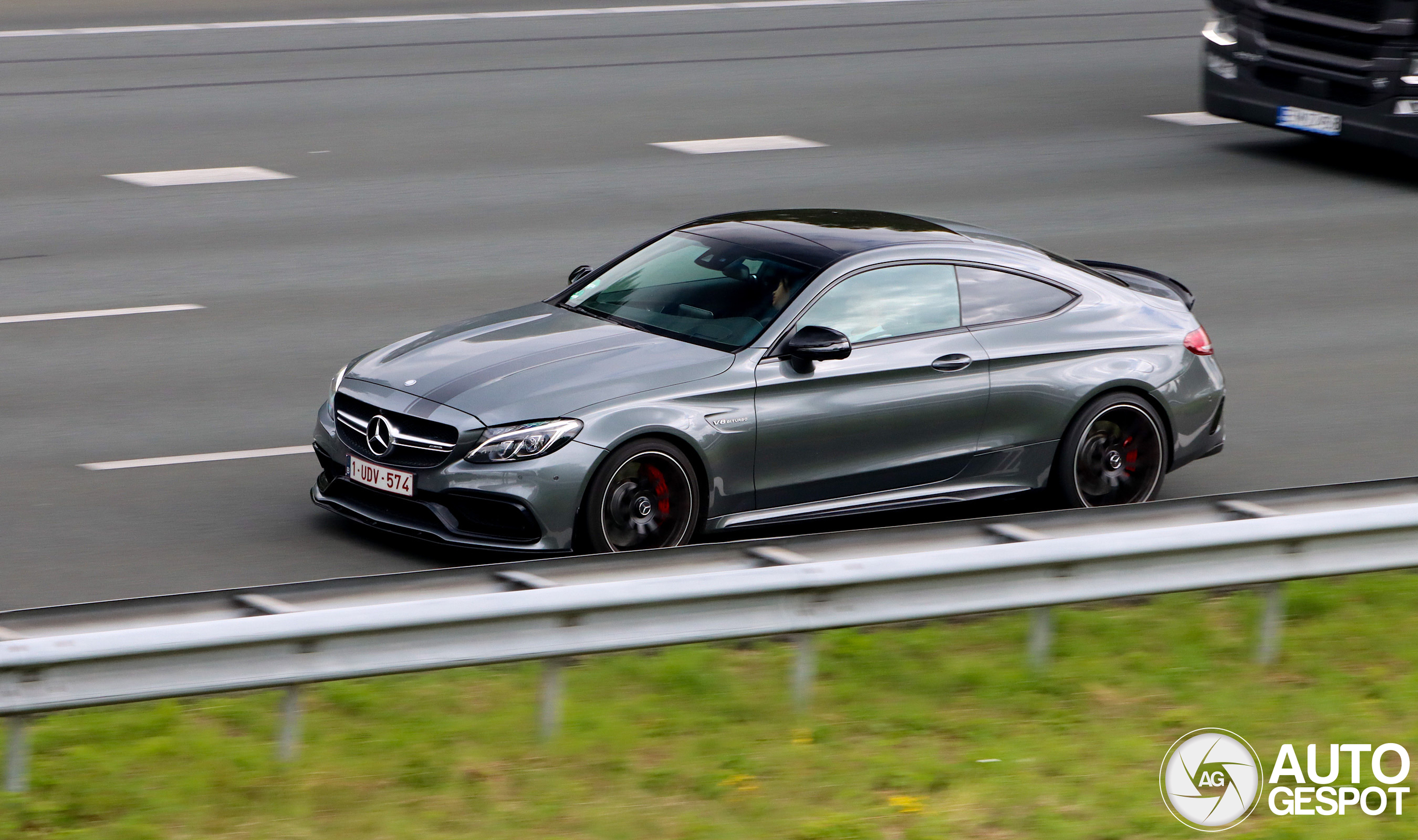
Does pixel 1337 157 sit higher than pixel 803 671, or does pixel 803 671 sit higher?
pixel 1337 157

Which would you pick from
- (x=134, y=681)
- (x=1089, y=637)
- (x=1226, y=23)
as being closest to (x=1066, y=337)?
(x=1089, y=637)

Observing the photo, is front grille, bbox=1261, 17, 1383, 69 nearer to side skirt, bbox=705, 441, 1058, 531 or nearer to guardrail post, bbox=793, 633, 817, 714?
side skirt, bbox=705, 441, 1058, 531

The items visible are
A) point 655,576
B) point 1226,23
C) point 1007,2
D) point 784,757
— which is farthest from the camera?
point 1007,2

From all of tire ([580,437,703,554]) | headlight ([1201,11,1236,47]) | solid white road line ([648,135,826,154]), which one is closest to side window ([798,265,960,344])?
tire ([580,437,703,554])

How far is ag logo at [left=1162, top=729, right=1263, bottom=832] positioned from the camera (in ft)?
18.9

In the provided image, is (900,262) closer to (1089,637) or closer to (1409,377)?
(1089,637)

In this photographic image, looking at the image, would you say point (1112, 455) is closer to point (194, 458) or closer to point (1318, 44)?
point (194, 458)

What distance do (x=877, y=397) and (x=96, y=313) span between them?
5901 mm

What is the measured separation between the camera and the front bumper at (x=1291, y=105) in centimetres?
1739

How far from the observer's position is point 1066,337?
9273 mm

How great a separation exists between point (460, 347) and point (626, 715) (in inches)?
107

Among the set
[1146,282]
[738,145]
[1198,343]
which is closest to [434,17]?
[738,145]

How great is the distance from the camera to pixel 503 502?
782cm

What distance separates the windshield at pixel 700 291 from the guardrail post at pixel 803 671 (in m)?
2.34
